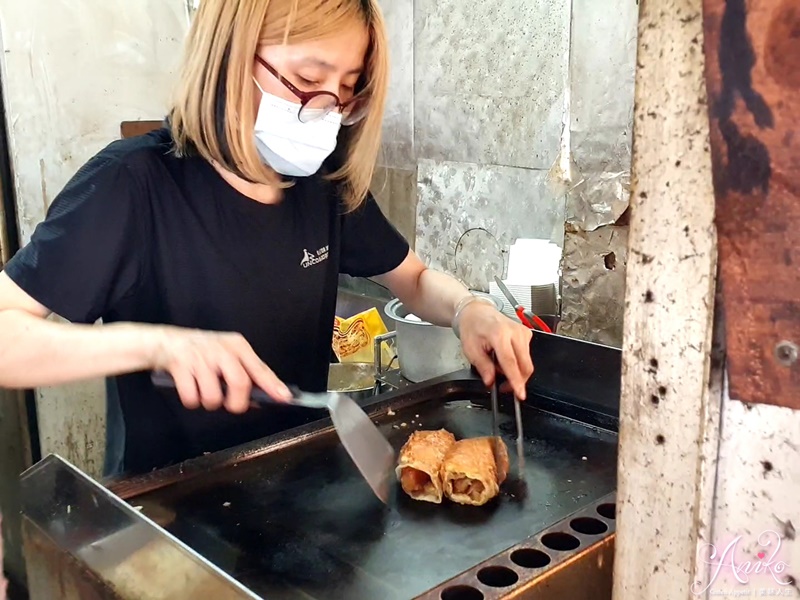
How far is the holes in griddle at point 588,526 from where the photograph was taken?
1057 millimetres

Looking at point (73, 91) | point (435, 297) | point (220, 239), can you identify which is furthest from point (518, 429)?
point (73, 91)

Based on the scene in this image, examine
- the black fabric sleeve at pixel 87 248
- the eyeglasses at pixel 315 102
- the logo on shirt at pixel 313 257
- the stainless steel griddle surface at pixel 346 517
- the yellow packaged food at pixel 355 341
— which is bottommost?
the yellow packaged food at pixel 355 341

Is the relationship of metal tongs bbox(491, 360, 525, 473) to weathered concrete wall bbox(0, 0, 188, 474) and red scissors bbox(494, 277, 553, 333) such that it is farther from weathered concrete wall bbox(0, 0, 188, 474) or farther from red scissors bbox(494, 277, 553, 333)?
weathered concrete wall bbox(0, 0, 188, 474)

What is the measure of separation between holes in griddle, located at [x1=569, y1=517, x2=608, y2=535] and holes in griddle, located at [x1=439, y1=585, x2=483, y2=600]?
0.23m

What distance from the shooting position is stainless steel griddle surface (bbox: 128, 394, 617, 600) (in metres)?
1.04

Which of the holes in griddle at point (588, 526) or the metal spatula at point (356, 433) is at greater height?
the metal spatula at point (356, 433)

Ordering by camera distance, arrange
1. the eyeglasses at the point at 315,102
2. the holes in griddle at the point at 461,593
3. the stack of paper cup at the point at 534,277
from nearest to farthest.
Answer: the holes in griddle at the point at 461,593
the eyeglasses at the point at 315,102
the stack of paper cup at the point at 534,277

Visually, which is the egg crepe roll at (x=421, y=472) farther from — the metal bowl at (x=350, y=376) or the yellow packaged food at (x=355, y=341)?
the yellow packaged food at (x=355, y=341)

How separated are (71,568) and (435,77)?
6.62 ft

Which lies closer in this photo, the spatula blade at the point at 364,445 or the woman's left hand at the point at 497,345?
the spatula blade at the point at 364,445

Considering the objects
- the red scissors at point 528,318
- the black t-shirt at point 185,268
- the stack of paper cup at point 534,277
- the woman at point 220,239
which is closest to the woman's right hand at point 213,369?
the woman at point 220,239

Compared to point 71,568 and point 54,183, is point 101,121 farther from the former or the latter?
point 71,568

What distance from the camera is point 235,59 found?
1.35m

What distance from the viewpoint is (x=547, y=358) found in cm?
163
